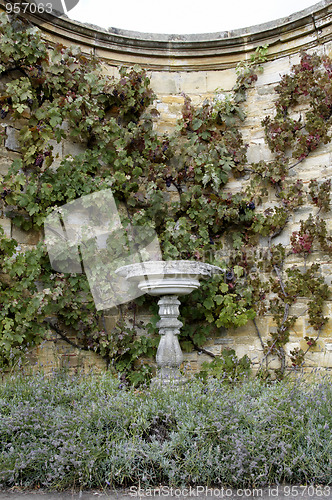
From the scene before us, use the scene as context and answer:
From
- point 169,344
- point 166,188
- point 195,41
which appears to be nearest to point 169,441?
point 169,344

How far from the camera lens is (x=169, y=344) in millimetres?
3436

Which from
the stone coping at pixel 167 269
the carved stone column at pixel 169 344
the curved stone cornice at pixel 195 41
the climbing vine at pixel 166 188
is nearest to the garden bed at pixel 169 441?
the carved stone column at pixel 169 344

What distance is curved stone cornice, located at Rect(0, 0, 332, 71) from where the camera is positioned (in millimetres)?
4309

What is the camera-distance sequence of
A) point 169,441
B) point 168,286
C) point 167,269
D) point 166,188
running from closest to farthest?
point 169,441 < point 167,269 < point 168,286 < point 166,188

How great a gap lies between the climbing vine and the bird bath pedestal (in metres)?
0.61

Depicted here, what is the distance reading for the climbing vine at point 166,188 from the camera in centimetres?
384

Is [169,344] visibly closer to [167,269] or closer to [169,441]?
[167,269]

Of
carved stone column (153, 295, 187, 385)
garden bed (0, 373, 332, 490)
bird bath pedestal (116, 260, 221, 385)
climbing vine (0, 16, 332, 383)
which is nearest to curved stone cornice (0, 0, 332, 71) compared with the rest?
climbing vine (0, 16, 332, 383)

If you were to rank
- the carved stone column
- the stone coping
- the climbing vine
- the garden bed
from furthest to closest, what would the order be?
the climbing vine, the carved stone column, the stone coping, the garden bed

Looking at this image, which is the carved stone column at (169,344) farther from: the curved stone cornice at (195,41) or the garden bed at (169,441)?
the curved stone cornice at (195,41)

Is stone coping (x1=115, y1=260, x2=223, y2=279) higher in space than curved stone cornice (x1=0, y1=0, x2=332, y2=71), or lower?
lower

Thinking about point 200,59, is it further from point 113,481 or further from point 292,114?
point 113,481

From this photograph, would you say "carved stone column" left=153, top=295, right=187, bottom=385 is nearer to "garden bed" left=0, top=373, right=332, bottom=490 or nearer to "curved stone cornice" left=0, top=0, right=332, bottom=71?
"garden bed" left=0, top=373, right=332, bottom=490

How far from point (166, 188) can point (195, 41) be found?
1633 mm
